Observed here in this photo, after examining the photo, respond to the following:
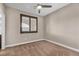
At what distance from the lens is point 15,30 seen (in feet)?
12.8

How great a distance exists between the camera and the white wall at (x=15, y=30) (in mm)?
3729

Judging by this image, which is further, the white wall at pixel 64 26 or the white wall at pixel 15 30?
the white wall at pixel 15 30

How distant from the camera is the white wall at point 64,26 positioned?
131 inches

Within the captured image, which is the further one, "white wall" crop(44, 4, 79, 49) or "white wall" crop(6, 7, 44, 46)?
"white wall" crop(6, 7, 44, 46)

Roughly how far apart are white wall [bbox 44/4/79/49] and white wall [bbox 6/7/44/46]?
1.50ft

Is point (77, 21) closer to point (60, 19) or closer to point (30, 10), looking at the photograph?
point (60, 19)

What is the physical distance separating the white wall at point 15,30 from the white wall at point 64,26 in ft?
1.50

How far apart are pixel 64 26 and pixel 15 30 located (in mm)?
2318

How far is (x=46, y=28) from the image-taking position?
12.9ft

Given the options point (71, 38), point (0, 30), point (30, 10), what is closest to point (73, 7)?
point (71, 38)

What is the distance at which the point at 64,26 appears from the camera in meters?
3.90

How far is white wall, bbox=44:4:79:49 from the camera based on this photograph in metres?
3.34

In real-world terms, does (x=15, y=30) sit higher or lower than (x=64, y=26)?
lower

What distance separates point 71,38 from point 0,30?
10.2 ft
